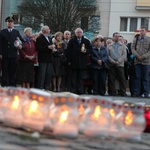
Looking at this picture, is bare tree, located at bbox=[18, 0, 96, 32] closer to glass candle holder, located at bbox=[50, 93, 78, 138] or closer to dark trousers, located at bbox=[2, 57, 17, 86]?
dark trousers, located at bbox=[2, 57, 17, 86]

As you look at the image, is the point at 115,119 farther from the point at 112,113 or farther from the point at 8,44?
the point at 8,44

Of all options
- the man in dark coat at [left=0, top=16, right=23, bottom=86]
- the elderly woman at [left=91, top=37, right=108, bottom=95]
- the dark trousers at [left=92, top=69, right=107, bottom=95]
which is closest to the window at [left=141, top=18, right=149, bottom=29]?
the elderly woman at [left=91, top=37, right=108, bottom=95]

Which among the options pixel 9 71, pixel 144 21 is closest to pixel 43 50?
pixel 9 71

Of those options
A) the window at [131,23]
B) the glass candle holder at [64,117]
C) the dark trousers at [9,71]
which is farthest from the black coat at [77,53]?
the window at [131,23]

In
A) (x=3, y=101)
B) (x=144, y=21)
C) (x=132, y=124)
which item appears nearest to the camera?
(x=3, y=101)

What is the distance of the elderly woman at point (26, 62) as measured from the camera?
13469 mm

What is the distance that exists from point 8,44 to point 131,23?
115 ft

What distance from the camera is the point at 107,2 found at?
48.1m

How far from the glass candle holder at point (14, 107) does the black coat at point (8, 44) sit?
797 centimetres

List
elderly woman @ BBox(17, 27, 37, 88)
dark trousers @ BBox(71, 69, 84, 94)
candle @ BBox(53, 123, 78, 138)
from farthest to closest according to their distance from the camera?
dark trousers @ BBox(71, 69, 84, 94), elderly woman @ BBox(17, 27, 37, 88), candle @ BBox(53, 123, 78, 138)

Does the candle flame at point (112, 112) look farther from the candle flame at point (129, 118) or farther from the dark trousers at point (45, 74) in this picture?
the dark trousers at point (45, 74)

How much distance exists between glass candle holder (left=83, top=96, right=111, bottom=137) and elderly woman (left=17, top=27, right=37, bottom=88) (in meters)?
Answer: 8.22

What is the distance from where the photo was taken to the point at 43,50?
13656 millimetres

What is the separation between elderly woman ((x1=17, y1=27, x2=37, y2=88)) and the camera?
13.5 meters
